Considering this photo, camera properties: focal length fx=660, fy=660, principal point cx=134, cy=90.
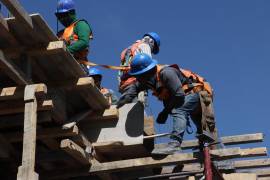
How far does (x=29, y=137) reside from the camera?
8.76m

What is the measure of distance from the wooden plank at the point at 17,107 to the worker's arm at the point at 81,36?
4.52 feet

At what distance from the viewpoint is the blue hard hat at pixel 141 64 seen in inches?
412

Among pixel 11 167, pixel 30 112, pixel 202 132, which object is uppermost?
pixel 30 112

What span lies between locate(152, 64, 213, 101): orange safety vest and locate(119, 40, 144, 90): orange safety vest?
2.44 feet

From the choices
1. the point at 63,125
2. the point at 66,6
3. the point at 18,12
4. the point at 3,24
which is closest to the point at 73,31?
the point at 66,6

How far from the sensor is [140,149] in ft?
35.7

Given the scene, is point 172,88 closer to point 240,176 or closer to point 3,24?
point 240,176

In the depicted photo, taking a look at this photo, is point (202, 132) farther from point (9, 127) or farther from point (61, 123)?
point (9, 127)

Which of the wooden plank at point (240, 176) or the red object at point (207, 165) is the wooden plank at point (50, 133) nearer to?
the red object at point (207, 165)

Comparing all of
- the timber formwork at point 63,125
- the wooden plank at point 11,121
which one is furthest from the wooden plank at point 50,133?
the wooden plank at point 11,121

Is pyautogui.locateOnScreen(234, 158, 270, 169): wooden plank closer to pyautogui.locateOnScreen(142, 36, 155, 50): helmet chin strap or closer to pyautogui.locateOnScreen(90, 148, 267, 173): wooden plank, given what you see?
pyautogui.locateOnScreen(90, 148, 267, 173): wooden plank

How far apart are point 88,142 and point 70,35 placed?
1.79 metres

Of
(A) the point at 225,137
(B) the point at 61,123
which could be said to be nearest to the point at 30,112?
(B) the point at 61,123


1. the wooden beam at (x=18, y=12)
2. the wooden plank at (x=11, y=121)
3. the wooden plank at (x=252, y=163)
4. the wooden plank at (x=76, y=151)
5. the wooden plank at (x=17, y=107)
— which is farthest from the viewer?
the wooden plank at (x=252, y=163)
